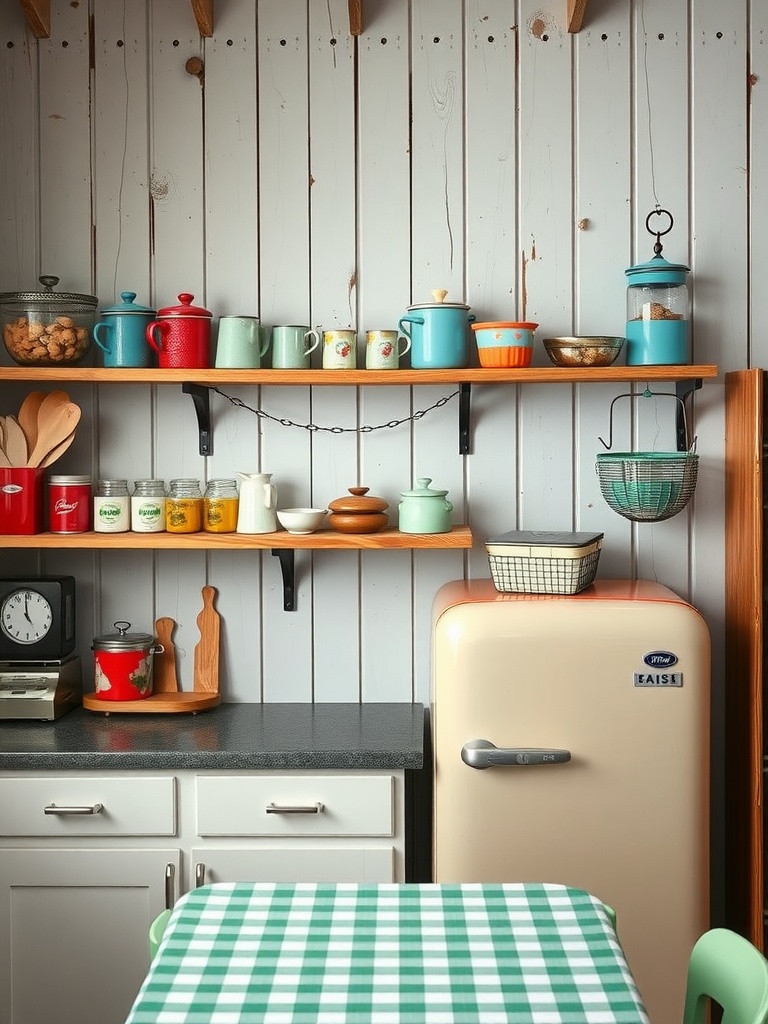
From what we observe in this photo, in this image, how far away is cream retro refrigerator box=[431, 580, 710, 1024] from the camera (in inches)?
91.0

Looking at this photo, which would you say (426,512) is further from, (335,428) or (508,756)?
(508,756)

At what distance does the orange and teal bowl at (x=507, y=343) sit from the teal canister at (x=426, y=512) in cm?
33

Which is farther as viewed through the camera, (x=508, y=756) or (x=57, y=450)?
(x=57, y=450)

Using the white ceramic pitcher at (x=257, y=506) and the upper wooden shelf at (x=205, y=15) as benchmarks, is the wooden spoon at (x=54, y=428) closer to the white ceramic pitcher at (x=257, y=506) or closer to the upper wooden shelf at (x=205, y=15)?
the white ceramic pitcher at (x=257, y=506)

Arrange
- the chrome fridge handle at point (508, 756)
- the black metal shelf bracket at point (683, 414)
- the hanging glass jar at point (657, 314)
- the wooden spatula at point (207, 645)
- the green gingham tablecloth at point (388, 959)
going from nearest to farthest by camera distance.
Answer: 1. the green gingham tablecloth at point (388, 959)
2. the chrome fridge handle at point (508, 756)
3. the hanging glass jar at point (657, 314)
4. the black metal shelf bracket at point (683, 414)
5. the wooden spatula at point (207, 645)

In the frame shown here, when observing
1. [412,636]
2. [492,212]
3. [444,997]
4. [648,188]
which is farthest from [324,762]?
[648,188]

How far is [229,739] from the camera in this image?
2.54 m

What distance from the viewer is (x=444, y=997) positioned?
1304 mm

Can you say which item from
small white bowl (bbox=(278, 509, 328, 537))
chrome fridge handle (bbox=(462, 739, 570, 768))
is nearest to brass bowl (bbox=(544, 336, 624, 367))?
small white bowl (bbox=(278, 509, 328, 537))

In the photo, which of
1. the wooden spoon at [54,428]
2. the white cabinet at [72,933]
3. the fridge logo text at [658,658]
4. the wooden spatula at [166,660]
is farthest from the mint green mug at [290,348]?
the white cabinet at [72,933]

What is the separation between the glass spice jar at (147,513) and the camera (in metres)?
2.73

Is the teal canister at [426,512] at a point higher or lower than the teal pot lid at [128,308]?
lower

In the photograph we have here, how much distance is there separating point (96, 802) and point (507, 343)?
1.40 metres

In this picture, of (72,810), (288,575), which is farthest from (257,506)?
(72,810)
